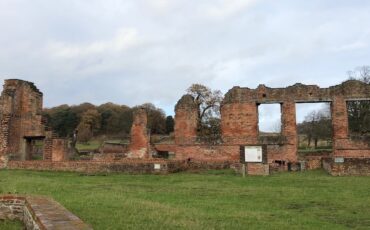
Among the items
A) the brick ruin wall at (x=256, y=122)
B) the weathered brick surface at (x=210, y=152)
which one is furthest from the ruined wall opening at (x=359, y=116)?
the weathered brick surface at (x=210, y=152)

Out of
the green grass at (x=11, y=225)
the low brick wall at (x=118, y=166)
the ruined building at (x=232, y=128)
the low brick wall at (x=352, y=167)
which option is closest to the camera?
the green grass at (x=11, y=225)

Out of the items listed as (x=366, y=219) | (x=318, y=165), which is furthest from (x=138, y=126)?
(x=366, y=219)

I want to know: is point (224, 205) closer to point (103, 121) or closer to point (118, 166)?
point (118, 166)

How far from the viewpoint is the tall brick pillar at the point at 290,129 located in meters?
27.1

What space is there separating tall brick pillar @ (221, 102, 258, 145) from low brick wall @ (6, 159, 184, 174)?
525 centimetres

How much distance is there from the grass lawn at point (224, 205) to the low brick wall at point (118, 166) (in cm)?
506

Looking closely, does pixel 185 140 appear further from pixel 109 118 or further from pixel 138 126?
pixel 109 118

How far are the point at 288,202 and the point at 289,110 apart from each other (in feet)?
54.9

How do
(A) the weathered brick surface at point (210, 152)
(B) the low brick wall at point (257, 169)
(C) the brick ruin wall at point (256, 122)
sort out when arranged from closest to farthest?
(B) the low brick wall at point (257, 169)
(C) the brick ruin wall at point (256, 122)
(A) the weathered brick surface at point (210, 152)

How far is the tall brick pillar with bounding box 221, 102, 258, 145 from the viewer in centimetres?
2798

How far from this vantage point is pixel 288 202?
37.8 feet

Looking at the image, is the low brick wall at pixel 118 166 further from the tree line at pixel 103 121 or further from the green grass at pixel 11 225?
the tree line at pixel 103 121

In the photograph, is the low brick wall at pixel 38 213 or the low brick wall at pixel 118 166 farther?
the low brick wall at pixel 118 166

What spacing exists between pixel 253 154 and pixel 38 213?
46.5ft
